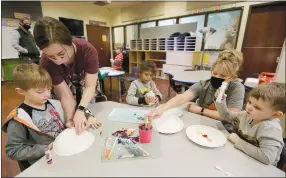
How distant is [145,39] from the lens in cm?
523

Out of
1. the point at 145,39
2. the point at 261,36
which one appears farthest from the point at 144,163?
the point at 145,39

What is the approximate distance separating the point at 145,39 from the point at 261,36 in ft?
10.6

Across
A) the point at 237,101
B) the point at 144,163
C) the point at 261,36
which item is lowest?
the point at 144,163

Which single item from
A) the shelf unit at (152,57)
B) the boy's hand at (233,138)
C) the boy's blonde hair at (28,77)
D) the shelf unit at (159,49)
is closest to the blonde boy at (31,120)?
the boy's blonde hair at (28,77)

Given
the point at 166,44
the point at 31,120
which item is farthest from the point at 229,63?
the point at 166,44

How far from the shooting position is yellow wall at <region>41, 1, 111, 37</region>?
4.96m

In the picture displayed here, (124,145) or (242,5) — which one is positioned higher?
(242,5)

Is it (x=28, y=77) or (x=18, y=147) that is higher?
(x=28, y=77)

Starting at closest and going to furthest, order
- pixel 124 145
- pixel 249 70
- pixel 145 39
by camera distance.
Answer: pixel 124 145
pixel 249 70
pixel 145 39

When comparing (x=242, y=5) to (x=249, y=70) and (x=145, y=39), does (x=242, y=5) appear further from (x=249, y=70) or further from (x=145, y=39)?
(x=145, y=39)

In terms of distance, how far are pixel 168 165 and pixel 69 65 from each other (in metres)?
0.97

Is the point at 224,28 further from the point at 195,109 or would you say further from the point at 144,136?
the point at 144,136

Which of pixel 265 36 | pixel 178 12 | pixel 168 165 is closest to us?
pixel 168 165

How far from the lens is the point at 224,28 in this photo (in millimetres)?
3834
